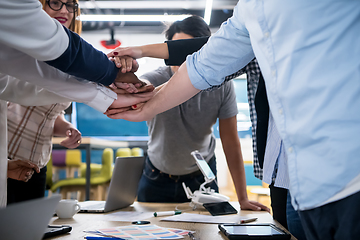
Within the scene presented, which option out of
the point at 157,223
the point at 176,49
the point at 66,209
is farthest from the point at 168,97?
the point at 66,209

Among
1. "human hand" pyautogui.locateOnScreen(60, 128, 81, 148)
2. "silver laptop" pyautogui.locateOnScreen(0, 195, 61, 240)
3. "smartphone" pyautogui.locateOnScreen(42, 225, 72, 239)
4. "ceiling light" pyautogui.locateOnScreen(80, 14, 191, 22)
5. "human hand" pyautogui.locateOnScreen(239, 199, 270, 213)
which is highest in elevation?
"ceiling light" pyautogui.locateOnScreen(80, 14, 191, 22)

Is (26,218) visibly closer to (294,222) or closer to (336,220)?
(336,220)

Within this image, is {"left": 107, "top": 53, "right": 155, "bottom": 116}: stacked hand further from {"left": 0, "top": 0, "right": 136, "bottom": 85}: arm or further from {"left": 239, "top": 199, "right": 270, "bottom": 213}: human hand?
{"left": 239, "top": 199, "right": 270, "bottom": 213}: human hand

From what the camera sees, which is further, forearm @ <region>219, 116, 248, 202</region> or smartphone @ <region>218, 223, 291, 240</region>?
forearm @ <region>219, 116, 248, 202</region>

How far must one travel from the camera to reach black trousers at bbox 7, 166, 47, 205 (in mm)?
1463

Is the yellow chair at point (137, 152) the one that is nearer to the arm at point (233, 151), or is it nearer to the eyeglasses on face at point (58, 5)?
the arm at point (233, 151)

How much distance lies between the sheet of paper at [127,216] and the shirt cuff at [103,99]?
439mm

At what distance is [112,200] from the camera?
1.36 meters

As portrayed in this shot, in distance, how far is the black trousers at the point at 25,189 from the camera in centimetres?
146

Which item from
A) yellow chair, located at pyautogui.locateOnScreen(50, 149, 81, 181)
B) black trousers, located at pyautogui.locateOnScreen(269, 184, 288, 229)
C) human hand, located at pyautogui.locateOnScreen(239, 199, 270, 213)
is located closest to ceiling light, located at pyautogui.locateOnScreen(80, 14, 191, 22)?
yellow chair, located at pyautogui.locateOnScreen(50, 149, 81, 181)

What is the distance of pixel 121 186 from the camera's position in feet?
4.66

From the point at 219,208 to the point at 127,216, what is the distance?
0.39 metres

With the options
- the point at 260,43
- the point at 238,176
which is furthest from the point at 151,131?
the point at 260,43

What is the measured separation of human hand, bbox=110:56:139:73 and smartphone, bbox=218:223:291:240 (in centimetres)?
74
